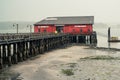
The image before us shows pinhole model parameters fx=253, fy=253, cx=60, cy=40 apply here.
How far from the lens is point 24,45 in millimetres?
41500

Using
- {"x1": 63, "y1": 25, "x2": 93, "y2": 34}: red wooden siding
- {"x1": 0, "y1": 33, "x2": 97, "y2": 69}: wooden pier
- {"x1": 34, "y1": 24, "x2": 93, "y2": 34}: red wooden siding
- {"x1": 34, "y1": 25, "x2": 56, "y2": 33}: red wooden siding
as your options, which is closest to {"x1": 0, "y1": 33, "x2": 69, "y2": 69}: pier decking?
{"x1": 0, "y1": 33, "x2": 97, "y2": 69}: wooden pier

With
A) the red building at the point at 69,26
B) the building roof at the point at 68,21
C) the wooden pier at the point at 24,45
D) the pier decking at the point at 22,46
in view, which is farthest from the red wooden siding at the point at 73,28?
the pier decking at the point at 22,46

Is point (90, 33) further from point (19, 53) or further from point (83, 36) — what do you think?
point (19, 53)

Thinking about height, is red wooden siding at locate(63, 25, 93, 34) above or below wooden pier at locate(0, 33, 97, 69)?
above

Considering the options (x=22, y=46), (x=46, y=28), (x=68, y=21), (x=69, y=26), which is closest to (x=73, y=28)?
(x=69, y=26)

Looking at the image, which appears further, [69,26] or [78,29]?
[69,26]

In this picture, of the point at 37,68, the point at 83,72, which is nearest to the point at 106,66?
the point at 83,72

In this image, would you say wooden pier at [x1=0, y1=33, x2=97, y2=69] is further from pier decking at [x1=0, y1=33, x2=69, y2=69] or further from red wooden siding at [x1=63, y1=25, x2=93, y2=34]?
red wooden siding at [x1=63, y1=25, x2=93, y2=34]

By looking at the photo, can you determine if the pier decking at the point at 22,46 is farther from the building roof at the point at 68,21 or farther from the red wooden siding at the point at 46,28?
the building roof at the point at 68,21

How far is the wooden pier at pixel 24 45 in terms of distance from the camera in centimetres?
3422

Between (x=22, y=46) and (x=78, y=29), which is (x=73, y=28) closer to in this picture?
(x=78, y=29)

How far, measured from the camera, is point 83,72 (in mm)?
30734

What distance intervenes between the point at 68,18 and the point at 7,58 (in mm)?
59060

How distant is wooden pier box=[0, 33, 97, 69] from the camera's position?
3422 centimetres
